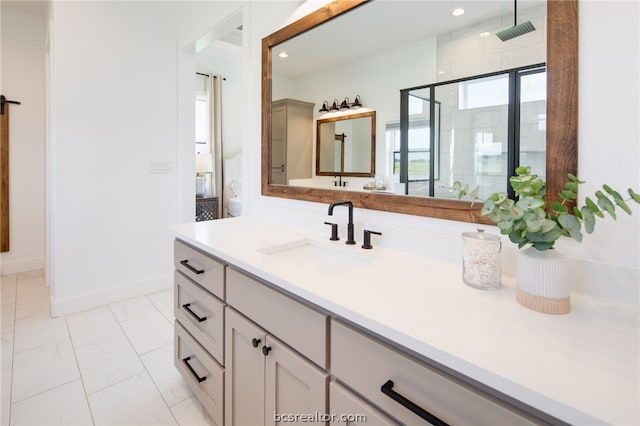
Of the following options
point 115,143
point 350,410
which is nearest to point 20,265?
point 115,143

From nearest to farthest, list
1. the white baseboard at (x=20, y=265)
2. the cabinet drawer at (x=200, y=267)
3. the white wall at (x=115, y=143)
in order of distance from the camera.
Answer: the cabinet drawer at (x=200, y=267) → the white wall at (x=115, y=143) → the white baseboard at (x=20, y=265)

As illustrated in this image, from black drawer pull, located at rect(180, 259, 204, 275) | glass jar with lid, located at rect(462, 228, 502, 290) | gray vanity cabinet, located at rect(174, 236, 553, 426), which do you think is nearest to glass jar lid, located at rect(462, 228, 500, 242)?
glass jar with lid, located at rect(462, 228, 502, 290)

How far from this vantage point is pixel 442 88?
3.86 ft

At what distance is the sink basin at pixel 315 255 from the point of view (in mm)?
1347

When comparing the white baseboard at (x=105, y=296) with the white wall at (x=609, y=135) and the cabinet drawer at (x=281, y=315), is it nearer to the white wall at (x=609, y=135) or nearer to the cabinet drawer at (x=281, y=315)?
the cabinet drawer at (x=281, y=315)

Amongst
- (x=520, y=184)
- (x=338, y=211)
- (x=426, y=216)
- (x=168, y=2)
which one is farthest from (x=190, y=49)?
(x=520, y=184)

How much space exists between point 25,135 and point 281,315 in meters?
4.01

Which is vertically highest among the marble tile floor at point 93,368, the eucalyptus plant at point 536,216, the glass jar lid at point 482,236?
the eucalyptus plant at point 536,216

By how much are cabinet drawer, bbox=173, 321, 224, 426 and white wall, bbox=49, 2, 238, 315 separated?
4.91 feet

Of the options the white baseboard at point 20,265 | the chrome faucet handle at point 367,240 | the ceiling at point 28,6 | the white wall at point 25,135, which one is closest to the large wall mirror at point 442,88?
the chrome faucet handle at point 367,240

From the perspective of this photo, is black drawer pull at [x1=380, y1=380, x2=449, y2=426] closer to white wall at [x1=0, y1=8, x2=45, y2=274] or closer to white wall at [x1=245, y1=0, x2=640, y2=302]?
white wall at [x1=245, y1=0, x2=640, y2=302]

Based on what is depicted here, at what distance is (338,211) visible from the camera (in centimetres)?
158

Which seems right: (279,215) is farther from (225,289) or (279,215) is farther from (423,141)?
(423,141)

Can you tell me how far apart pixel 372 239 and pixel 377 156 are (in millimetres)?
360
